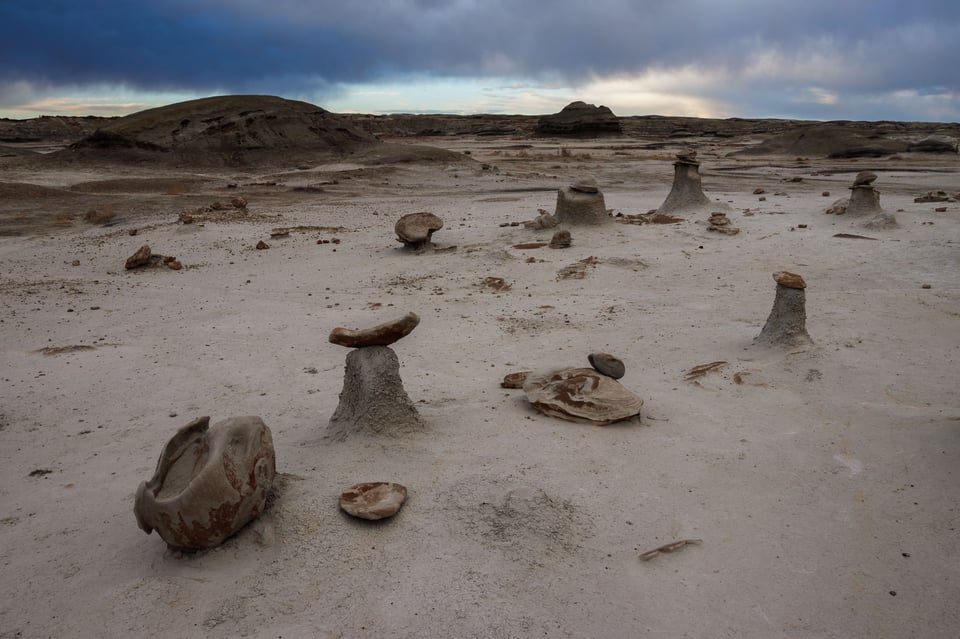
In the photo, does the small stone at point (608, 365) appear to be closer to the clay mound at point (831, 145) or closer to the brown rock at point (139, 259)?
the brown rock at point (139, 259)

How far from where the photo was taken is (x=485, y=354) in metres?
6.11

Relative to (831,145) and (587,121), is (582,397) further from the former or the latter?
(587,121)

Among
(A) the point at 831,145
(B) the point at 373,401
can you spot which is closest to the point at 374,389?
(B) the point at 373,401

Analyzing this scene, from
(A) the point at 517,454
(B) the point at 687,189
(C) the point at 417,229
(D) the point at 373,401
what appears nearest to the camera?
(A) the point at 517,454

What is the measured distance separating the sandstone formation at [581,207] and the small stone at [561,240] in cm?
A: 88

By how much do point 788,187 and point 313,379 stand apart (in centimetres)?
1460

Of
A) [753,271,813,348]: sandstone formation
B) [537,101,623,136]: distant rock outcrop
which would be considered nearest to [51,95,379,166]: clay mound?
[753,271,813,348]: sandstone formation

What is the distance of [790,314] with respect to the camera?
18.4 feet

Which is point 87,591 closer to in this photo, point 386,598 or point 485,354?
point 386,598

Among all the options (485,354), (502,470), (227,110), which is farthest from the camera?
(227,110)

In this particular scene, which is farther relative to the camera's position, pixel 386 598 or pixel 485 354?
pixel 485 354

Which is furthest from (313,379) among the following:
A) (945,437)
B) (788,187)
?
(788,187)

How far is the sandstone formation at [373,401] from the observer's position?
4.10 metres

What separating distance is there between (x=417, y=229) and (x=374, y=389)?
6.33m
